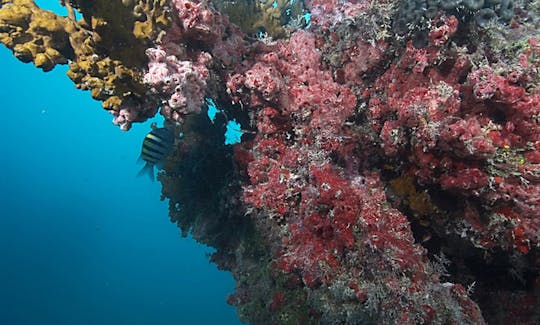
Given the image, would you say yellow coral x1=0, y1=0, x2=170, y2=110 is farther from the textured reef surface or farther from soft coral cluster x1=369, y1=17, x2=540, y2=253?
soft coral cluster x1=369, y1=17, x2=540, y2=253

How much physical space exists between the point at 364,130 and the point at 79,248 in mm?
44954

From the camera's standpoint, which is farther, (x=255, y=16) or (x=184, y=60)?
(x=255, y=16)

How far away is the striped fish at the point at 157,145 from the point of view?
18.9 feet

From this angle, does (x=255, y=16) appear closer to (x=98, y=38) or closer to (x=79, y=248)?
(x=98, y=38)

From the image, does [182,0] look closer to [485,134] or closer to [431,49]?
[431,49]

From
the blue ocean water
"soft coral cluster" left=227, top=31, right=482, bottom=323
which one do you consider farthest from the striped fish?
the blue ocean water

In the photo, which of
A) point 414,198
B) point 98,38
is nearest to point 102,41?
point 98,38

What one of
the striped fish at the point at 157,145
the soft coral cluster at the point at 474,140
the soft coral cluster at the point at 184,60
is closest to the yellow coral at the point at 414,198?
the soft coral cluster at the point at 474,140

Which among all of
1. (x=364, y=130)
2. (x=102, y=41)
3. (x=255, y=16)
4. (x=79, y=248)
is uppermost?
(x=79, y=248)

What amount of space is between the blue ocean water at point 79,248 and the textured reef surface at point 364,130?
31.7 metres

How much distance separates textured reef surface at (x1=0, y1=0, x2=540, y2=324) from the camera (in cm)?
274

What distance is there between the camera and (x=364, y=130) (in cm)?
370

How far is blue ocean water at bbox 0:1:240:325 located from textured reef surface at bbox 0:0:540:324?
104 ft

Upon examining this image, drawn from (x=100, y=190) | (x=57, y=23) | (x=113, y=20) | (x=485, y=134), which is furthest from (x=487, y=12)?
(x=100, y=190)
